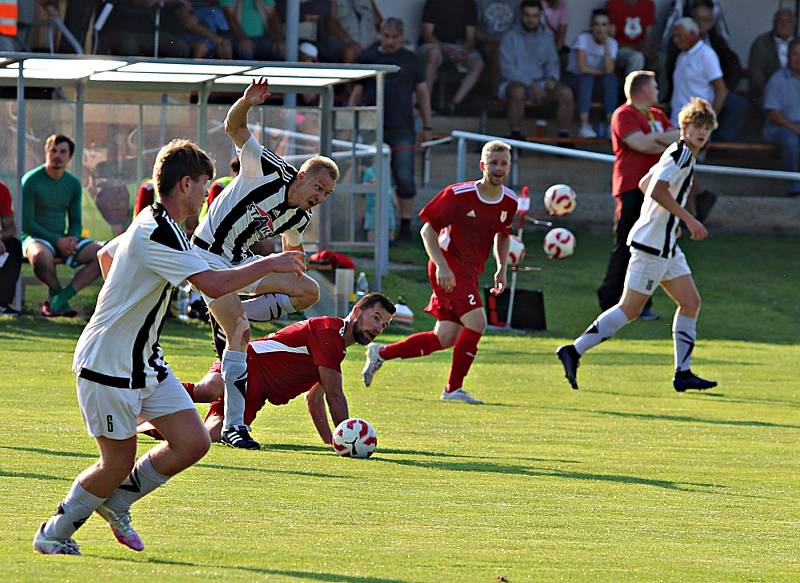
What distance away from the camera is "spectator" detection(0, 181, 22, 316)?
16.3 m

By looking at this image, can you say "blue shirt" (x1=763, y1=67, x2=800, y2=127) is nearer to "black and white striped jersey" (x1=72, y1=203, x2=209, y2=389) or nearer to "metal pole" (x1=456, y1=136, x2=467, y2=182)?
"metal pole" (x1=456, y1=136, x2=467, y2=182)

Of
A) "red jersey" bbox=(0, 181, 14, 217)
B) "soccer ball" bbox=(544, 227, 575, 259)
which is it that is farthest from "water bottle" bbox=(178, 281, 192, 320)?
"soccer ball" bbox=(544, 227, 575, 259)

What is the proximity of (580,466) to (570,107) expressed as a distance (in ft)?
53.9

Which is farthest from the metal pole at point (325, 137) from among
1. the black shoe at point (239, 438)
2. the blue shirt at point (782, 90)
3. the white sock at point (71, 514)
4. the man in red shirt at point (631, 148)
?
the white sock at point (71, 514)

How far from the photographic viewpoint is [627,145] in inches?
649

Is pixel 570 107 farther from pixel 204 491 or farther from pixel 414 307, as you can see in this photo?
pixel 204 491

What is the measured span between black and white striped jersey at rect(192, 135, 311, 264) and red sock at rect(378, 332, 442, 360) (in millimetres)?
3151

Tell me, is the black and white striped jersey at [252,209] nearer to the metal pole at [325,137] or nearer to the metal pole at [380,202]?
the metal pole at [380,202]

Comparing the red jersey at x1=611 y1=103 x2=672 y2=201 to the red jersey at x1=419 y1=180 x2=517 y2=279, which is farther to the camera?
the red jersey at x1=611 y1=103 x2=672 y2=201

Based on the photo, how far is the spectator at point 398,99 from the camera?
74.2 feet

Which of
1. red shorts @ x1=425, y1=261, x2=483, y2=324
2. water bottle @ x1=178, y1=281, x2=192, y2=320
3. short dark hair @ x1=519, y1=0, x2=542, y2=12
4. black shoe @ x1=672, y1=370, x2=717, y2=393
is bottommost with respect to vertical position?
water bottle @ x1=178, y1=281, x2=192, y2=320

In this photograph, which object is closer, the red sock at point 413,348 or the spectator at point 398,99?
the red sock at point 413,348

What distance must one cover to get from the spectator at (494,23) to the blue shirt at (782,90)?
4266 mm

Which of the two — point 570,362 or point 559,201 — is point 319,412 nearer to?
point 570,362
